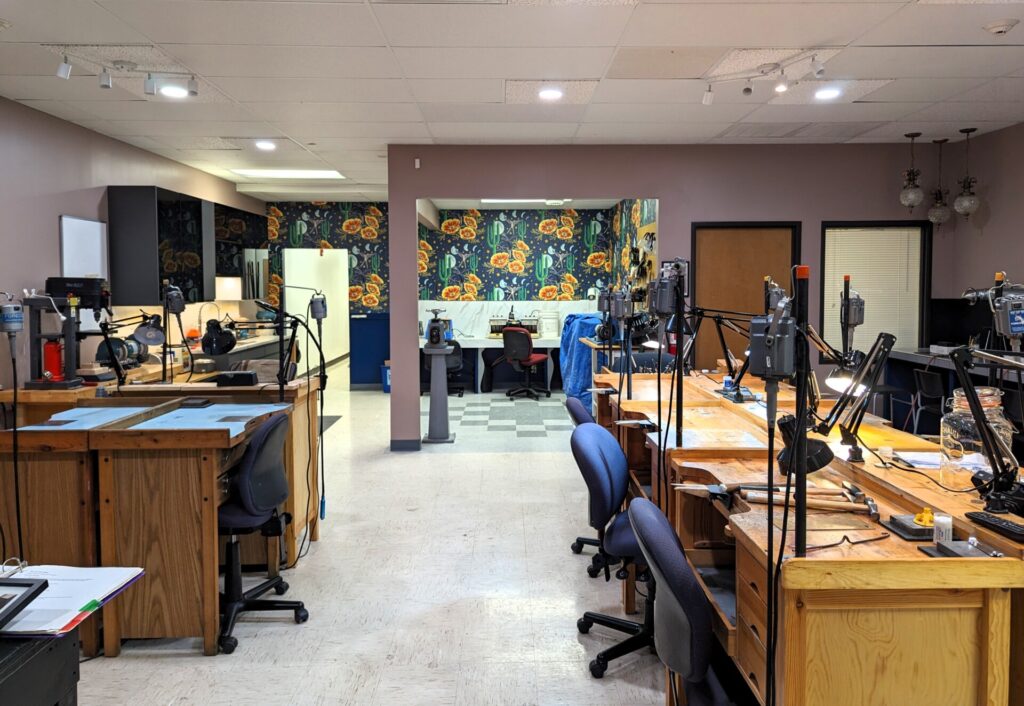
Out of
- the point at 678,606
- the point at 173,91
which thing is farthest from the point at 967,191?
the point at 173,91

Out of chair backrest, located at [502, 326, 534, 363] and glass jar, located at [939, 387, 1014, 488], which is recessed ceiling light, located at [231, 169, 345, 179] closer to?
chair backrest, located at [502, 326, 534, 363]

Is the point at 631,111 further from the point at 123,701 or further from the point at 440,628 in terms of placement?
the point at 123,701

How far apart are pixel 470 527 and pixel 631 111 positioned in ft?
10.3

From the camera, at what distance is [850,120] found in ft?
18.3

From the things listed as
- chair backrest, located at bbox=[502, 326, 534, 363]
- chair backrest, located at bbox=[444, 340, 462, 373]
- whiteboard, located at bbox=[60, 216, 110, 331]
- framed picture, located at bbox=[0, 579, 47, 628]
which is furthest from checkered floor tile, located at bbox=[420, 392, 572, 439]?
framed picture, located at bbox=[0, 579, 47, 628]

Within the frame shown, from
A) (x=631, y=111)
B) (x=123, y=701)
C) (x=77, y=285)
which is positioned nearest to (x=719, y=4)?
(x=631, y=111)

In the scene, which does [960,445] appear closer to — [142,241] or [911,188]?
[911,188]

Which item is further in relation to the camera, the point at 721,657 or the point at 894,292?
the point at 894,292

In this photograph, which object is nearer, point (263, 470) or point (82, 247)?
point (263, 470)

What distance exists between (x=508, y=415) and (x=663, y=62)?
4894 millimetres

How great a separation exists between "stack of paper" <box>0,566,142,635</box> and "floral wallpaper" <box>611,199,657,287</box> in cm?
613

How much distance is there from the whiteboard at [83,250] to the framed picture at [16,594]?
14.7 feet

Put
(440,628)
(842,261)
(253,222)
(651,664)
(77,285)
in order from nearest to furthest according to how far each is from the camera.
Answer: (651,664), (440,628), (77,285), (842,261), (253,222)

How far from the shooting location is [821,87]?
470 cm
